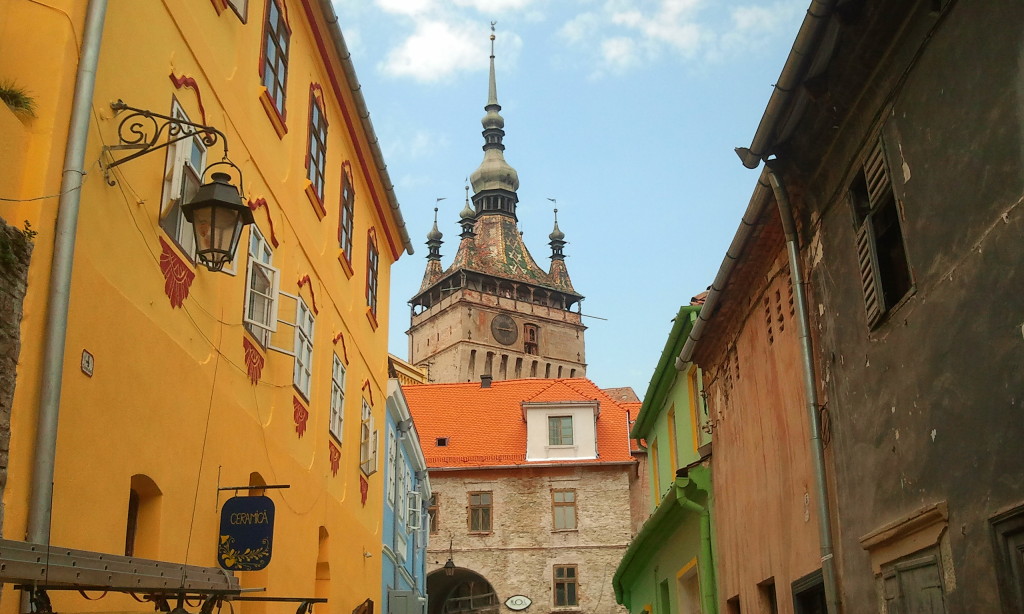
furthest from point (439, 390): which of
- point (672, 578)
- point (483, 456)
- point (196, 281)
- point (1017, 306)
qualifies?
point (1017, 306)

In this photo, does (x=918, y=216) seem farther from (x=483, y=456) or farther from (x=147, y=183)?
(x=483, y=456)

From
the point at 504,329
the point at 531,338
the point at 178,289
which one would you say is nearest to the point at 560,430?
the point at 178,289

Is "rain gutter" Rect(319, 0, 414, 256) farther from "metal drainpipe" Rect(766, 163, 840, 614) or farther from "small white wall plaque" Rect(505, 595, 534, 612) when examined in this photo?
"small white wall plaque" Rect(505, 595, 534, 612)

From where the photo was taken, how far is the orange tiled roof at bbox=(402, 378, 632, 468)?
1463 inches

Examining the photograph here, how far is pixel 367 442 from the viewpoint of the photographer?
15.5 meters

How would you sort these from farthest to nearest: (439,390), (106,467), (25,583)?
(439,390) → (106,467) → (25,583)

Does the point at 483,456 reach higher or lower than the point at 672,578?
higher

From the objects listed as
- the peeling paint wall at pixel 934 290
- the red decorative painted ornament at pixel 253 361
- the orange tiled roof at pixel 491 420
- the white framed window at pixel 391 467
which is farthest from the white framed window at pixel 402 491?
the orange tiled roof at pixel 491 420

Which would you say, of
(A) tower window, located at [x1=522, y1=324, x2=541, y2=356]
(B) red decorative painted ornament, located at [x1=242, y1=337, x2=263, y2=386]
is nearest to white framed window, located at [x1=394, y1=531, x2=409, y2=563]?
(B) red decorative painted ornament, located at [x1=242, y1=337, x2=263, y2=386]

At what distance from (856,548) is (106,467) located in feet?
17.4

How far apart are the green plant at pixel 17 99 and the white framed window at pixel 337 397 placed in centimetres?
743

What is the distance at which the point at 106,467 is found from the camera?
21.0 ft

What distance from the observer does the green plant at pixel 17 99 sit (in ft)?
18.9

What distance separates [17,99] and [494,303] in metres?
83.8
